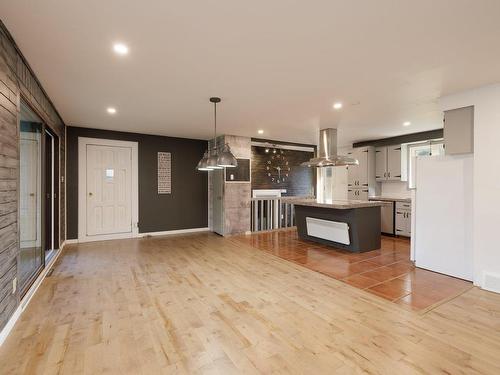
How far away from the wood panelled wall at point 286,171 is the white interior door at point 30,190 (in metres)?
4.48

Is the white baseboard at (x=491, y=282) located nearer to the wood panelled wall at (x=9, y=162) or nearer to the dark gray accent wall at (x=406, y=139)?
the dark gray accent wall at (x=406, y=139)

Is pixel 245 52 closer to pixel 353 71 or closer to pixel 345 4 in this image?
pixel 345 4

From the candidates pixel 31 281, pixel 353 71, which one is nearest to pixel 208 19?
pixel 353 71

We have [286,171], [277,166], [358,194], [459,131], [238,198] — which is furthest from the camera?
[286,171]

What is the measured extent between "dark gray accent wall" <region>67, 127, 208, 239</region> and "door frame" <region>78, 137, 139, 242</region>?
7 centimetres

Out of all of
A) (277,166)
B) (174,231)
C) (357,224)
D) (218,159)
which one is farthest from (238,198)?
(357,224)

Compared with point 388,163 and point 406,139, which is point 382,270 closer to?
point 388,163

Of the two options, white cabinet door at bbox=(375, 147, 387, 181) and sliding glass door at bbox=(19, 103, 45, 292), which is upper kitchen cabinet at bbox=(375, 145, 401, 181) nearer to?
white cabinet door at bbox=(375, 147, 387, 181)

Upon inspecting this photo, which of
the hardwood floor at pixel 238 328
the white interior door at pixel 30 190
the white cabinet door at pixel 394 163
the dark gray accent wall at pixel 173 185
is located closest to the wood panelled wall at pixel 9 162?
the hardwood floor at pixel 238 328

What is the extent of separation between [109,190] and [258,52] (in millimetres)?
4888

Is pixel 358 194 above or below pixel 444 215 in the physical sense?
above

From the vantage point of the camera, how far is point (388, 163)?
6.66 m

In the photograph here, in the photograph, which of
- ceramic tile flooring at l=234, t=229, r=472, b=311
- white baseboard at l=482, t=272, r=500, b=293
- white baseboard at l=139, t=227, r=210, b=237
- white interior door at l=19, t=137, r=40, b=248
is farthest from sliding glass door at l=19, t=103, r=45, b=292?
white baseboard at l=482, t=272, r=500, b=293

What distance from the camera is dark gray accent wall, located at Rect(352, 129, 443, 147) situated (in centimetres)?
581
